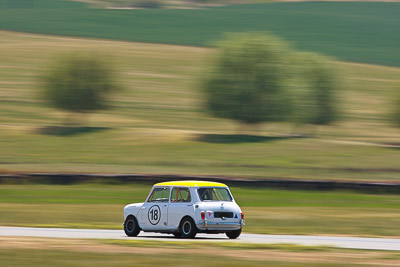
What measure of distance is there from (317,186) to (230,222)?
45.9ft

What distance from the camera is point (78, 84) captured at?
58938mm

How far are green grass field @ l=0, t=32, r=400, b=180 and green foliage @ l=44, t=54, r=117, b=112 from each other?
1.86 meters

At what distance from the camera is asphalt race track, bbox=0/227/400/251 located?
16.0m

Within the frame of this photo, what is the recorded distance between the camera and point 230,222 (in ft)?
54.7

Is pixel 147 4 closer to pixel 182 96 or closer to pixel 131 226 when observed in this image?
pixel 182 96

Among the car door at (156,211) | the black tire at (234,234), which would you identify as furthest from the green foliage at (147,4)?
the black tire at (234,234)

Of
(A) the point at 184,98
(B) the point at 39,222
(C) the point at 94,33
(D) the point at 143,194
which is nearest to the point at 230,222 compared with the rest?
(B) the point at 39,222

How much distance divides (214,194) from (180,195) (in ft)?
2.58

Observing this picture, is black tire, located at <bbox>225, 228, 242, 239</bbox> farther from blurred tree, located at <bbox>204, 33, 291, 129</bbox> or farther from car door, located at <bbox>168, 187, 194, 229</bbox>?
blurred tree, located at <bbox>204, 33, 291, 129</bbox>

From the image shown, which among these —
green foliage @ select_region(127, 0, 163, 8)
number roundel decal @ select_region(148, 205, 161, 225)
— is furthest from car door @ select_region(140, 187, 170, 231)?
green foliage @ select_region(127, 0, 163, 8)

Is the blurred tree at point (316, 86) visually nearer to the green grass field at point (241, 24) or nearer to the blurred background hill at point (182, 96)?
the blurred background hill at point (182, 96)

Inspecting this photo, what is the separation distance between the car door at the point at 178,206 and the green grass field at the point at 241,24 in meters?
67.6

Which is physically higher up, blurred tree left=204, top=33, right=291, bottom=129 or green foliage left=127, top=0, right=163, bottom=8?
green foliage left=127, top=0, right=163, bottom=8

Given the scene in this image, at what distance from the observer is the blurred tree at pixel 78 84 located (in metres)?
58.8
